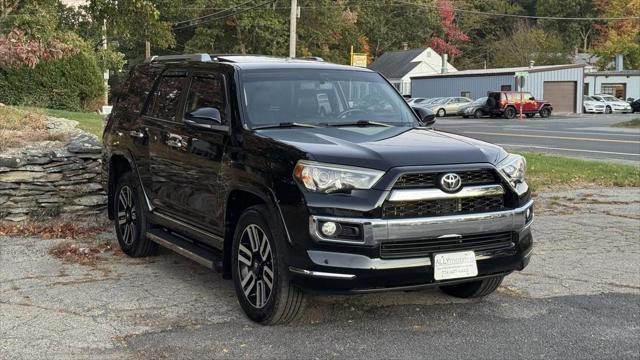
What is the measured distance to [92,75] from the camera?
25938mm

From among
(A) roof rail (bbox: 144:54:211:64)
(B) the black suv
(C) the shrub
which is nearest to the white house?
(C) the shrub

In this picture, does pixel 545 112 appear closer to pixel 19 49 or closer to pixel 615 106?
pixel 615 106

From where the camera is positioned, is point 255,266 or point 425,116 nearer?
point 255,266

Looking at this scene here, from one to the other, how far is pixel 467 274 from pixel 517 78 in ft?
153

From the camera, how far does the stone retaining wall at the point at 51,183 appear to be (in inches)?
320

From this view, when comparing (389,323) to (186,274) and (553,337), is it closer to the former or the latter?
(553,337)

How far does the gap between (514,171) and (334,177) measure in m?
1.38

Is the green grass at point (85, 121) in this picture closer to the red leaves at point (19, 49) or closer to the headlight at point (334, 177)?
the red leaves at point (19, 49)

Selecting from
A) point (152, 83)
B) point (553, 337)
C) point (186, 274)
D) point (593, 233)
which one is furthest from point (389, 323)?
point (593, 233)

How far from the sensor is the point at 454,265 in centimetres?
451

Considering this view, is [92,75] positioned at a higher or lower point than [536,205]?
higher

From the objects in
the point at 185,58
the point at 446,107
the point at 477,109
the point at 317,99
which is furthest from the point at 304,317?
the point at 446,107

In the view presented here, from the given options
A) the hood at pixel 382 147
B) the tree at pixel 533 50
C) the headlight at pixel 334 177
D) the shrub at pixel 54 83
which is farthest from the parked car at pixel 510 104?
the headlight at pixel 334 177

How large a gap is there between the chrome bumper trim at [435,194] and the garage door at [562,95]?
168 ft
